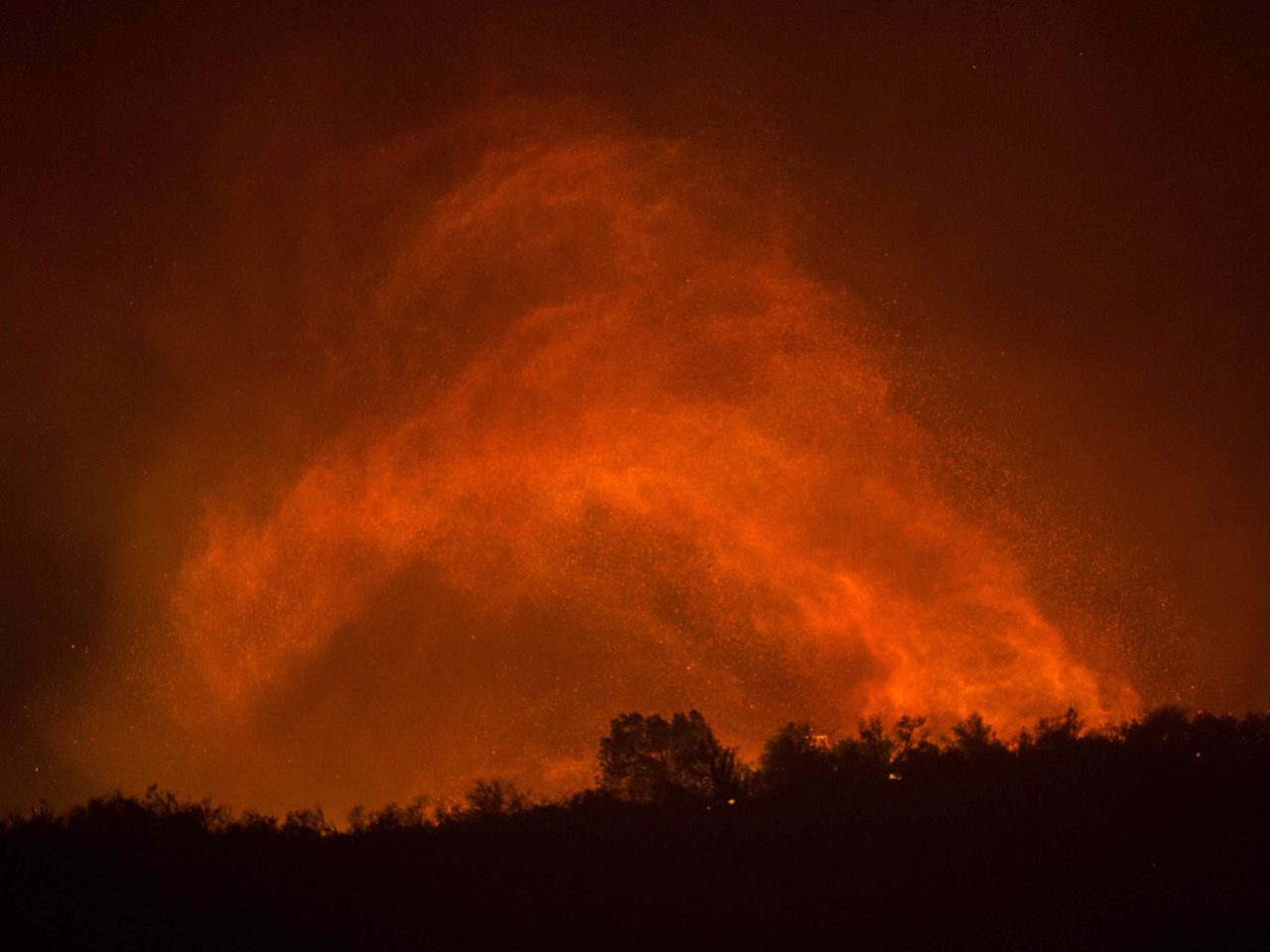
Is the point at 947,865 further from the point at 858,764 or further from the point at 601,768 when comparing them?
the point at 601,768

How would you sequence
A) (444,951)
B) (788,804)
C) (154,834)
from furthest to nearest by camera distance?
(788,804), (154,834), (444,951)

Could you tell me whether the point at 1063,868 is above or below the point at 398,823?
below

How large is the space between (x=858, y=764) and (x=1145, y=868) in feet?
28.3

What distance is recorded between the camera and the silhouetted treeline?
48.6 feet

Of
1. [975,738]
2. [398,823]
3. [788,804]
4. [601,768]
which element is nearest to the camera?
[788,804]

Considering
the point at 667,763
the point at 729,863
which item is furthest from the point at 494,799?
the point at 729,863

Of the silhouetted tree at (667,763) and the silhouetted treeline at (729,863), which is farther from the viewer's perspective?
the silhouetted tree at (667,763)

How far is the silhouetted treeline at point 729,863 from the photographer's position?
14.8 m

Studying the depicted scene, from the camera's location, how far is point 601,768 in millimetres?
25359

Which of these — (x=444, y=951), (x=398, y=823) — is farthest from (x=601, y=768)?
(x=444, y=951)

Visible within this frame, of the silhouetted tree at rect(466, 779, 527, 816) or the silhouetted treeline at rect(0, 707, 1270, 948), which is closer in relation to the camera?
the silhouetted treeline at rect(0, 707, 1270, 948)

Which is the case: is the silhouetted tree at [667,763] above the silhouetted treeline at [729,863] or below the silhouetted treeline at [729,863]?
above

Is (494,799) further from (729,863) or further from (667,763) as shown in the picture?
(729,863)

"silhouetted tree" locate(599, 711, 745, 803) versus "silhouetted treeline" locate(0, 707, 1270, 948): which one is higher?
"silhouetted tree" locate(599, 711, 745, 803)
